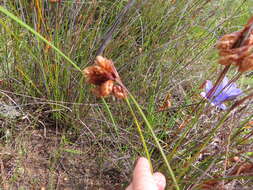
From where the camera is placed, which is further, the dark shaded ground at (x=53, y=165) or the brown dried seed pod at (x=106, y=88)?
the dark shaded ground at (x=53, y=165)

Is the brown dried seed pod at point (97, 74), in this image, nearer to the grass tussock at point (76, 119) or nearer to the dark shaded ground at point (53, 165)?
the grass tussock at point (76, 119)

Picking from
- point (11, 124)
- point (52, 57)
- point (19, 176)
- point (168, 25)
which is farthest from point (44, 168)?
point (168, 25)

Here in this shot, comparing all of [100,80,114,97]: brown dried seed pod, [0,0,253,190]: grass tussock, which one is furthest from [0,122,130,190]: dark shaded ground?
[100,80,114,97]: brown dried seed pod

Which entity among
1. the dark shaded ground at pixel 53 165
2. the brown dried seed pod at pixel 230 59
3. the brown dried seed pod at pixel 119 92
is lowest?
the dark shaded ground at pixel 53 165

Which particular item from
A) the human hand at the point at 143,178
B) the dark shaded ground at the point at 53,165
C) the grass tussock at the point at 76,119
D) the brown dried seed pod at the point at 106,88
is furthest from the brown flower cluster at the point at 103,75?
the dark shaded ground at the point at 53,165

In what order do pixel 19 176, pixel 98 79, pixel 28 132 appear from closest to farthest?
pixel 98 79 → pixel 19 176 → pixel 28 132

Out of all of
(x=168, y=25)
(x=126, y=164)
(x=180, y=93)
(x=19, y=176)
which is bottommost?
(x=19, y=176)

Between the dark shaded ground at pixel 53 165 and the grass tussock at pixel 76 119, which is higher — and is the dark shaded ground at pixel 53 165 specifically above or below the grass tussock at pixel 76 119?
below

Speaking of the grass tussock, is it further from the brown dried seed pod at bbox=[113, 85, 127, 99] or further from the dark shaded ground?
the brown dried seed pod at bbox=[113, 85, 127, 99]

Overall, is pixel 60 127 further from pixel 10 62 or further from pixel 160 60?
pixel 160 60
